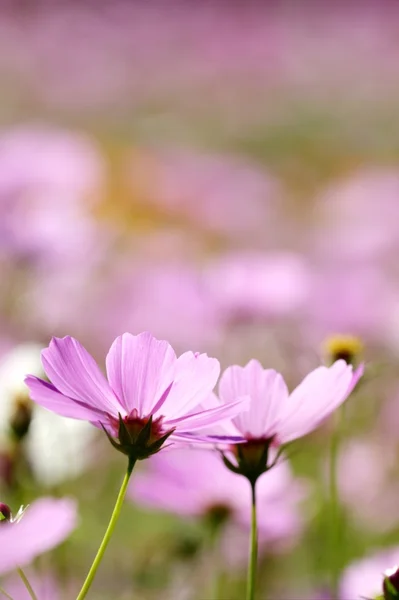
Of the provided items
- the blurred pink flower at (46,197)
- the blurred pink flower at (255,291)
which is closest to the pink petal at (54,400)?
the blurred pink flower at (255,291)

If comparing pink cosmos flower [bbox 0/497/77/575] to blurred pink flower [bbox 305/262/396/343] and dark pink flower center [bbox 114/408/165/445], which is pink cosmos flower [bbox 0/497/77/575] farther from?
blurred pink flower [bbox 305/262/396/343]

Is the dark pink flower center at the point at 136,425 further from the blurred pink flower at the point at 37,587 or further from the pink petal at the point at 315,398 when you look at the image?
the blurred pink flower at the point at 37,587

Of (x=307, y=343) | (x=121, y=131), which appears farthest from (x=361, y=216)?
(x=121, y=131)

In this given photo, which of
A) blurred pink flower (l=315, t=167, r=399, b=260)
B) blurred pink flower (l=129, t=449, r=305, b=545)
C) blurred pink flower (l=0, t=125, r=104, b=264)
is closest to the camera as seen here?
blurred pink flower (l=129, t=449, r=305, b=545)

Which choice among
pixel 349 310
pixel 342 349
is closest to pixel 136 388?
pixel 342 349

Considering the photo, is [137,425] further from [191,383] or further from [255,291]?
[255,291]

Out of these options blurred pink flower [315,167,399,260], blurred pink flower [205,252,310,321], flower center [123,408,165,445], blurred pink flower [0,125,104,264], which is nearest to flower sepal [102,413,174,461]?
flower center [123,408,165,445]
